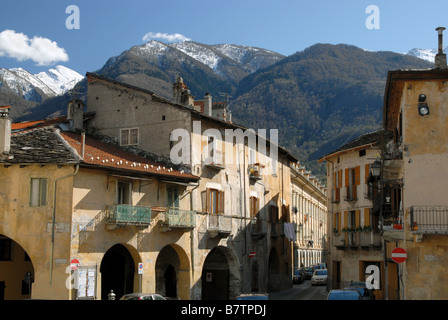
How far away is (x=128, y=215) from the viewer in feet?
101

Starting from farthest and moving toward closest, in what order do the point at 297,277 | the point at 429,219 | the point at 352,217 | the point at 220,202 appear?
the point at 297,277
the point at 352,217
the point at 220,202
the point at 429,219

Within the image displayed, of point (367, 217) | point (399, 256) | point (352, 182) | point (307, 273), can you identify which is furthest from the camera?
point (307, 273)

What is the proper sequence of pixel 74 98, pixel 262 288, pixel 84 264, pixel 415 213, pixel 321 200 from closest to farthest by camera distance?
pixel 415 213, pixel 84 264, pixel 74 98, pixel 262 288, pixel 321 200

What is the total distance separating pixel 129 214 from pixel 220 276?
13117mm

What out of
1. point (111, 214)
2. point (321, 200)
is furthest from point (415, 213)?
point (321, 200)

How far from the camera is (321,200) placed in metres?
92.9

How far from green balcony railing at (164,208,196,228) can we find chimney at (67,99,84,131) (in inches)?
356

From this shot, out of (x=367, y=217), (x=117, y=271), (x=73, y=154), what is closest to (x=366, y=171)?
(x=367, y=217)

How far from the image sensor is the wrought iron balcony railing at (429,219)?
24.7 metres

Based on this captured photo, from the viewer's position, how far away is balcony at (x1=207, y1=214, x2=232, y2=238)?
3762 cm

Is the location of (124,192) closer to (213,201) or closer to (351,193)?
(213,201)

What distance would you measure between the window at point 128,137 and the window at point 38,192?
9960 mm
